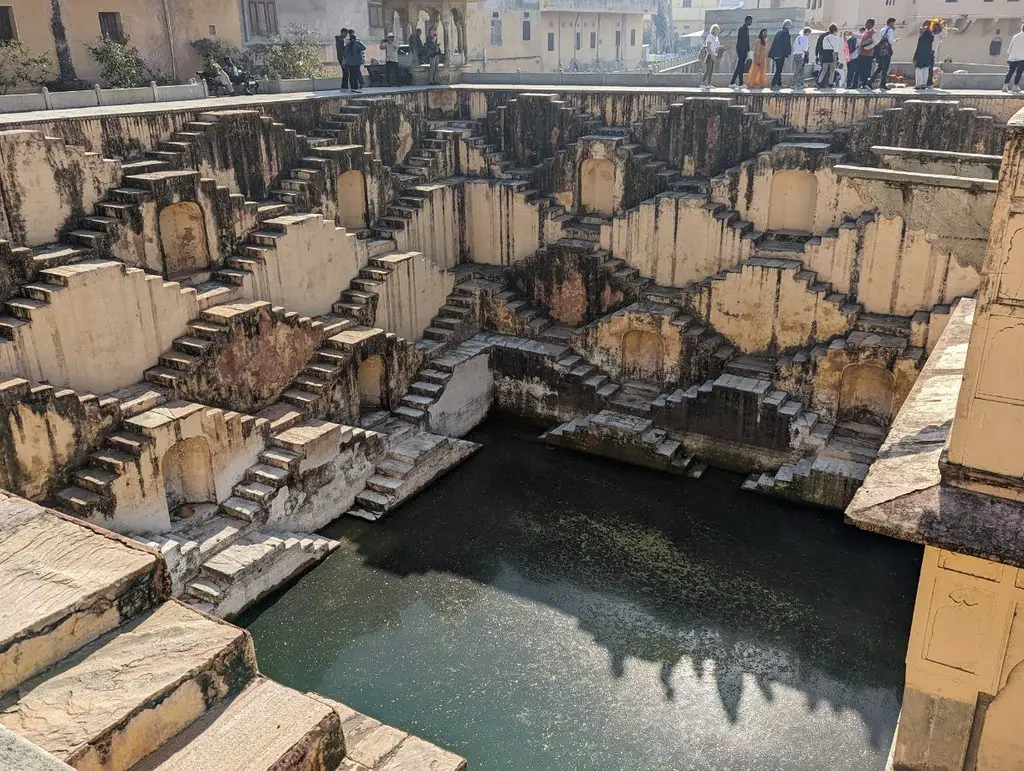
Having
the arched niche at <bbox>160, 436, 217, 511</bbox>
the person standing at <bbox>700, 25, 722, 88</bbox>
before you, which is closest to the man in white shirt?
the person standing at <bbox>700, 25, 722, 88</bbox>

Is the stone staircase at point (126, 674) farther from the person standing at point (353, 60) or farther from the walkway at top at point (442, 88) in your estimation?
the person standing at point (353, 60)

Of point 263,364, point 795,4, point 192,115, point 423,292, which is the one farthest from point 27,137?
point 795,4

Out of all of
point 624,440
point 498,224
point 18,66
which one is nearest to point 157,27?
point 18,66

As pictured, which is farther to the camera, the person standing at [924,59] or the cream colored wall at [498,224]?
the cream colored wall at [498,224]

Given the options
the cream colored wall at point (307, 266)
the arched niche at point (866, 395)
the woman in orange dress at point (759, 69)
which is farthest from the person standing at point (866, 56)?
the cream colored wall at point (307, 266)

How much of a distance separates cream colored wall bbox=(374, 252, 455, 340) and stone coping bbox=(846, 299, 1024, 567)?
13.7m

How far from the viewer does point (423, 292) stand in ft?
64.8

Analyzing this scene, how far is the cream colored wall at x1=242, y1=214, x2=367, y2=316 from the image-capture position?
16.6 metres

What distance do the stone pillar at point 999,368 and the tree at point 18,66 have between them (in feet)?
69.9

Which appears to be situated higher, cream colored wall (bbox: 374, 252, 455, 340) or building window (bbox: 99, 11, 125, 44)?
building window (bbox: 99, 11, 125, 44)

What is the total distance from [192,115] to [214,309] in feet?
14.6

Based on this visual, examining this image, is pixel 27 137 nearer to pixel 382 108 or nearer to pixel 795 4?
pixel 382 108

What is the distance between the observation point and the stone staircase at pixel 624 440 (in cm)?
1752

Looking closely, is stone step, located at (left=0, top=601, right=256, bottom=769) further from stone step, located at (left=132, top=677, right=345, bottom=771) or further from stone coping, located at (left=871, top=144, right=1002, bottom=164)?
stone coping, located at (left=871, top=144, right=1002, bottom=164)
